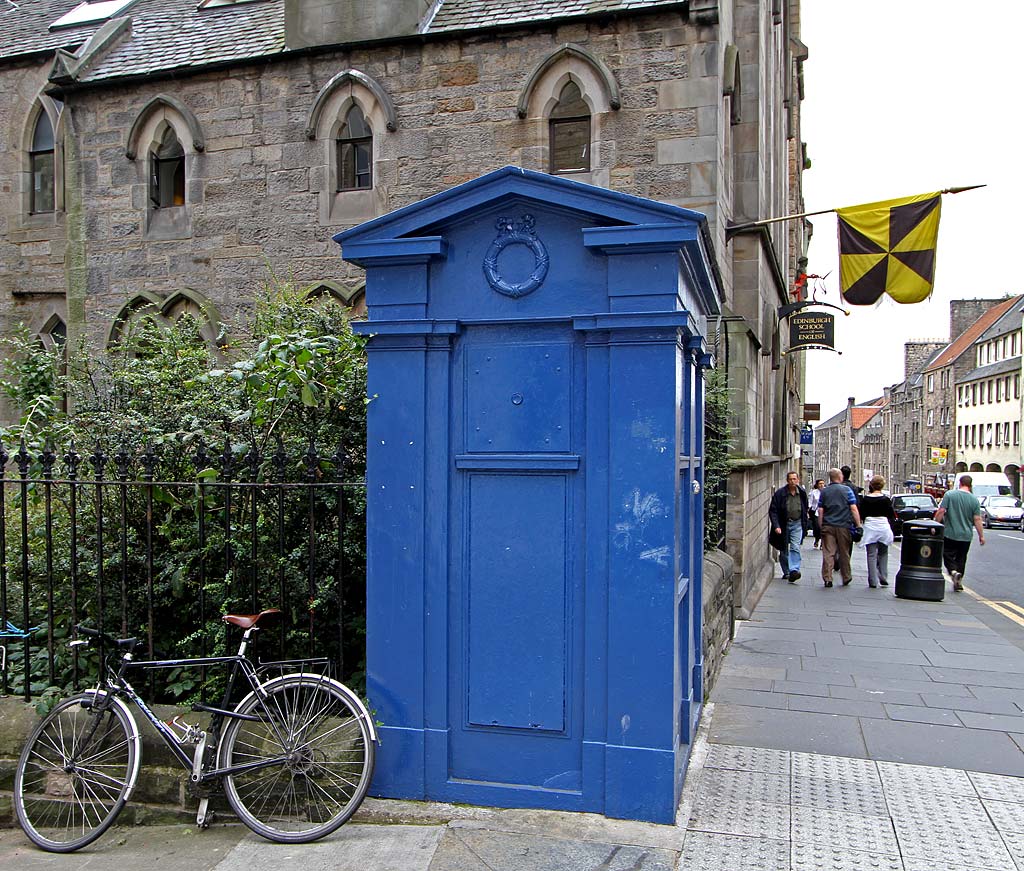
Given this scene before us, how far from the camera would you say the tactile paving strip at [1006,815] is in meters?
4.41

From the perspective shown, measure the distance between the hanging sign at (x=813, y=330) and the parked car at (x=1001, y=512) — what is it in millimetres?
26532

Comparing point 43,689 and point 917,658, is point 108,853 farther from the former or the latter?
point 917,658

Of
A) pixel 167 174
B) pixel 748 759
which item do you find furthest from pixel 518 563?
pixel 167 174

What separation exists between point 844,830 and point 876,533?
10997mm

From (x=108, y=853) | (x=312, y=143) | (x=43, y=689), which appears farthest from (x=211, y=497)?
(x=312, y=143)

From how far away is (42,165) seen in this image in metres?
15.8

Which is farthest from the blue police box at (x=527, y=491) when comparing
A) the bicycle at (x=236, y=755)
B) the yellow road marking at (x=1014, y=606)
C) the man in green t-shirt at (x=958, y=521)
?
the man in green t-shirt at (x=958, y=521)

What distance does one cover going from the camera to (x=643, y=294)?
13.8 feet

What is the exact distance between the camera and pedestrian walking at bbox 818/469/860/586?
47.1ft

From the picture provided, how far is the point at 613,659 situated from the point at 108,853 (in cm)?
247

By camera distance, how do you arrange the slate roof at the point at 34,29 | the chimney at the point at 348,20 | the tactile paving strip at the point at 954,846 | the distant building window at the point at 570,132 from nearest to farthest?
the tactile paving strip at the point at 954,846 < the distant building window at the point at 570,132 < the chimney at the point at 348,20 < the slate roof at the point at 34,29

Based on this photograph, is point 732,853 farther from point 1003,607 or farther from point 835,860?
point 1003,607

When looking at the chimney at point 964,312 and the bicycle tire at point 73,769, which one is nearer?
the bicycle tire at point 73,769

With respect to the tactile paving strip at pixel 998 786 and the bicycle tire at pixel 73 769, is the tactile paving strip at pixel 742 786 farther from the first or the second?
the bicycle tire at pixel 73 769
